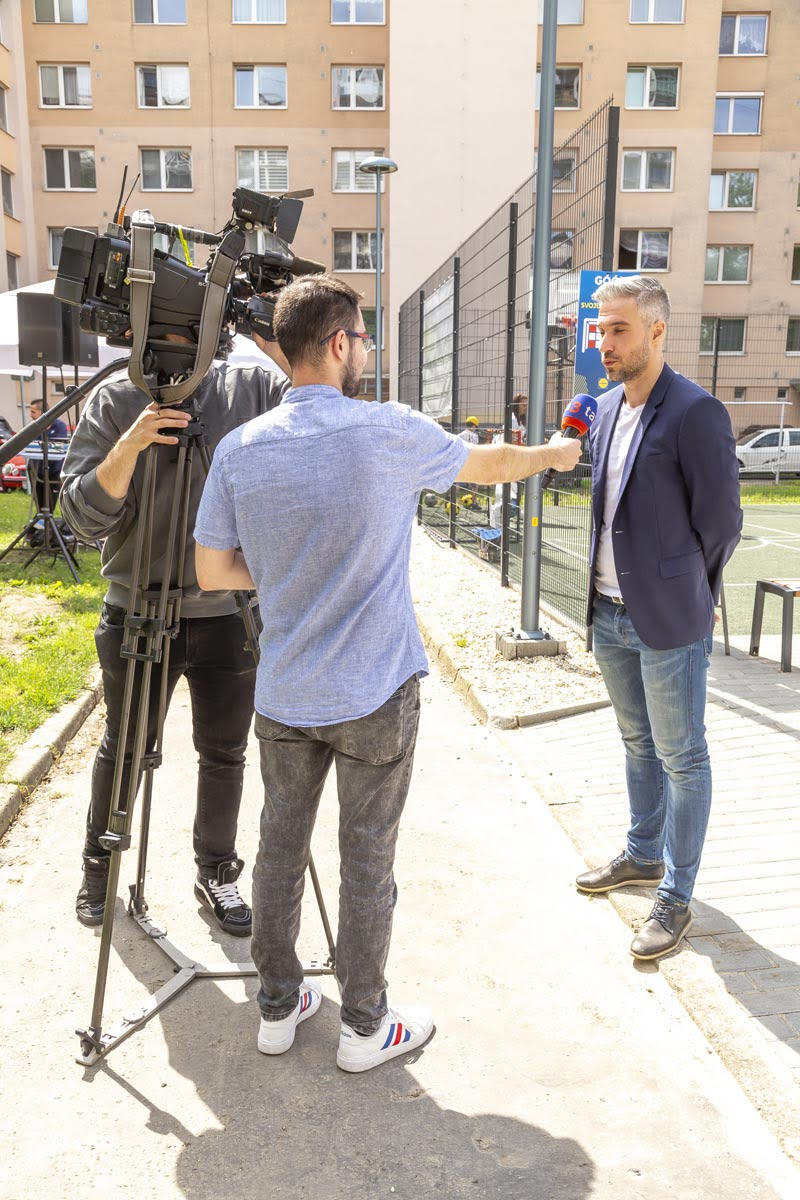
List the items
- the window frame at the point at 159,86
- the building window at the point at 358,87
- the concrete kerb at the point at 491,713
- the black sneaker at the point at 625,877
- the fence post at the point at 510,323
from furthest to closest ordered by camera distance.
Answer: the building window at the point at 358,87 < the window frame at the point at 159,86 < the fence post at the point at 510,323 < the concrete kerb at the point at 491,713 < the black sneaker at the point at 625,877

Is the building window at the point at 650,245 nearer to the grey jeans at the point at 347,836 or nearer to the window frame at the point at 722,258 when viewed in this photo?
the window frame at the point at 722,258

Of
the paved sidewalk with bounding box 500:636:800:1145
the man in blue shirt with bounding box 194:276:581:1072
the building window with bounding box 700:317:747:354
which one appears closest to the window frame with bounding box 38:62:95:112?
the building window with bounding box 700:317:747:354

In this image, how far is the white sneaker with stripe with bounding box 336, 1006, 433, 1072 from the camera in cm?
269

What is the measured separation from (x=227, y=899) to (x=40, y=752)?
1.92 m

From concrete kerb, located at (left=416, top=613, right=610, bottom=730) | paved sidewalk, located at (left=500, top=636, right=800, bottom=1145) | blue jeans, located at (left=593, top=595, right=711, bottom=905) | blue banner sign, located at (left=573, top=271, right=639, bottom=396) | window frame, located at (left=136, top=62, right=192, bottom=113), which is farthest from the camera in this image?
window frame, located at (left=136, top=62, right=192, bottom=113)

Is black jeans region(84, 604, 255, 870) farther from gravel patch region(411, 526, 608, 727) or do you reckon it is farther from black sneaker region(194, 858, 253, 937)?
gravel patch region(411, 526, 608, 727)

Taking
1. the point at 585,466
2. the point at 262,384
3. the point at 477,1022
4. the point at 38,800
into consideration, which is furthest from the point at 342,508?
the point at 585,466

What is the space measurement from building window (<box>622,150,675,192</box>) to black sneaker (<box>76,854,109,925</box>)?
32.9 metres

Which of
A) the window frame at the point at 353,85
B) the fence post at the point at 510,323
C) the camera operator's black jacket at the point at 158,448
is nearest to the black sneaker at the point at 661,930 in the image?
the camera operator's black jacket at the point at 158,448

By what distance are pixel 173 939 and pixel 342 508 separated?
188 cm

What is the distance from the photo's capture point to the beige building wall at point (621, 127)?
29.8m

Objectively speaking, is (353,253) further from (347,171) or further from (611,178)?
(611,178)

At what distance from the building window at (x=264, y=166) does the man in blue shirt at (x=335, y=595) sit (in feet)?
107

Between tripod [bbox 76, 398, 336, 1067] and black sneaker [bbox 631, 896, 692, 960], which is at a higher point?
tripod [bbox 76, 398, 336, 1067]
